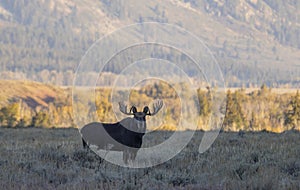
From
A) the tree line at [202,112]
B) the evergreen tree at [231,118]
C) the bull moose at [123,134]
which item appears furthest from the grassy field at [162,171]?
the evergreen tree at [231,118]

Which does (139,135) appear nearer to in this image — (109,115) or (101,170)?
(101,170)

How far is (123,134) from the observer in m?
16.8

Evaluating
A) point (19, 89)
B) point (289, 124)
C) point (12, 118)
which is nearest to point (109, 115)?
point (12, 118)

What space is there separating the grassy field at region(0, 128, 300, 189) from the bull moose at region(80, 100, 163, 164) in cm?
77

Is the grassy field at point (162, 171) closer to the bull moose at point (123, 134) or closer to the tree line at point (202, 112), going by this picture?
the bull moose at point (123, 134)

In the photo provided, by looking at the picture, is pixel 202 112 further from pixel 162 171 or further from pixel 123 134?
pixel 162 171

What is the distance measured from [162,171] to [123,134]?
3563mm

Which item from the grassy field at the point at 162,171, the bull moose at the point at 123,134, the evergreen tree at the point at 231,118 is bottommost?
the grassy field at the point at 162,171

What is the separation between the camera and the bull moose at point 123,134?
16422 mm

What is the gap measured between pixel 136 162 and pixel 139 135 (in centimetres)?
112

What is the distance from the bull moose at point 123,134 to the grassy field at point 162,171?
0.77 meters

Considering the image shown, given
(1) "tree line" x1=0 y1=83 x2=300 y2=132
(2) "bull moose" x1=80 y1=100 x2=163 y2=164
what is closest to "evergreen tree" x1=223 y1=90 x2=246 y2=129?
(1) "tree line" x1=0 y1=83 x2=300 y2=132

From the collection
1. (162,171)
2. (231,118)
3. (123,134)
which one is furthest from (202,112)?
(162,171)

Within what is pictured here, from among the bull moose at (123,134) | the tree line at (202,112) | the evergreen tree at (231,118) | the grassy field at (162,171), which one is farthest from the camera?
the evergreen tree at (231,118)
